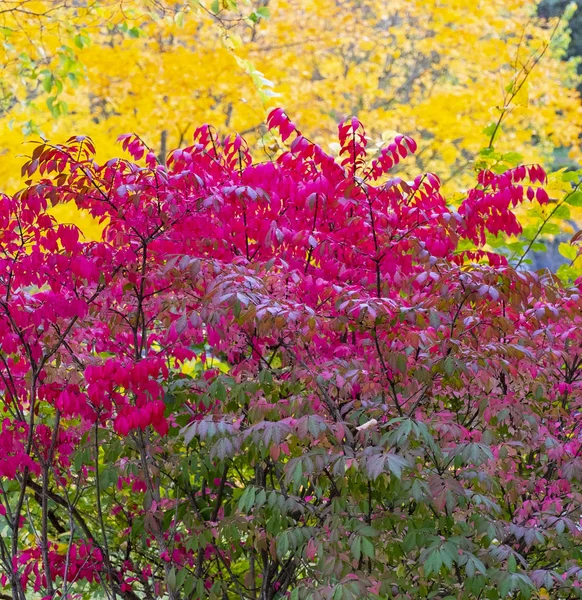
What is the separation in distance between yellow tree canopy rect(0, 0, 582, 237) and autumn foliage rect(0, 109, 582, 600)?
4.07m

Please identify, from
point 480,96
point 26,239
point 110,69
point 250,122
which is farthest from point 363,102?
point 26,239

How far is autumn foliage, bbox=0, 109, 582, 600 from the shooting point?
2.47m

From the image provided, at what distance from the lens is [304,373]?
2.66 metres

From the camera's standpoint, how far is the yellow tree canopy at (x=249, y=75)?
821 cm

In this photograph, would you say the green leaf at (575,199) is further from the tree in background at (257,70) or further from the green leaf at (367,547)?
the tree in background at (257,70)

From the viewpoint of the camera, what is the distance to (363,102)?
42.1ft

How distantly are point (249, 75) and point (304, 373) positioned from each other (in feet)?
18.2

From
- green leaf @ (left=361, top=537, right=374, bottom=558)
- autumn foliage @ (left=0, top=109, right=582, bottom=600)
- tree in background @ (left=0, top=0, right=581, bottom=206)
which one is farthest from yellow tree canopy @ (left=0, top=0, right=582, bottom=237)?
green leaf @ (left=361, top=537, right=374, bottom=558)

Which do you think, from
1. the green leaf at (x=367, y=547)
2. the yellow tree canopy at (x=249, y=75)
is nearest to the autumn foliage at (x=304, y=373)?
the green leaf at (x=367, y=547)

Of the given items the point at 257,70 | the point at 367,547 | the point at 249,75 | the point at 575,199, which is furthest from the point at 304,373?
the point at 249,75

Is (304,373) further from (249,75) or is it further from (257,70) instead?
(249,75)

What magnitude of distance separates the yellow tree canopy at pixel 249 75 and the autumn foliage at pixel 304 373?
4.07 meters

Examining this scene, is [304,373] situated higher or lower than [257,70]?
lower

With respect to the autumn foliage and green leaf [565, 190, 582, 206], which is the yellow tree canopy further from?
the autumn foliage
